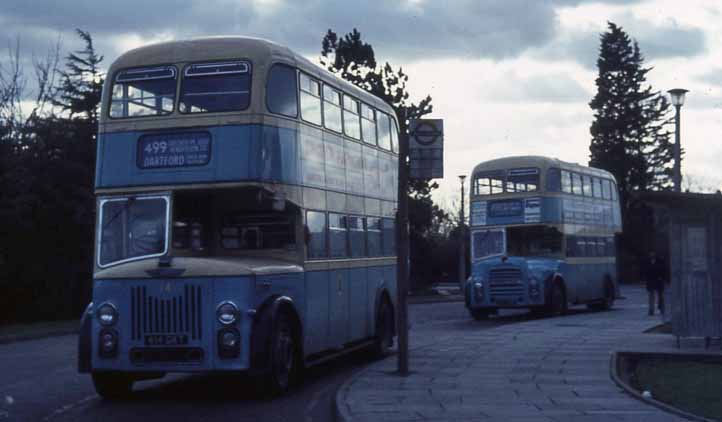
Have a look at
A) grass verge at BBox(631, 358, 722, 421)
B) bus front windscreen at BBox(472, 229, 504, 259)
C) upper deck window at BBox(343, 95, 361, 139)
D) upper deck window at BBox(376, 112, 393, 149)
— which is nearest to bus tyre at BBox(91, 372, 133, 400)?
upper deck window at BBox(343, 95, 361, 139)

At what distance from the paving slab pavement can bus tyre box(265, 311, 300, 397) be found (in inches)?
29.1

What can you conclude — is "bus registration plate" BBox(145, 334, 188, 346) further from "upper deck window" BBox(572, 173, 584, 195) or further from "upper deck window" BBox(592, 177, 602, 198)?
"upper deck window" BBox(592, 177, 602, 198)

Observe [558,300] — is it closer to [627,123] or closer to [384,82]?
[384,82]

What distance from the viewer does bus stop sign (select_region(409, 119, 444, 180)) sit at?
1622 cm

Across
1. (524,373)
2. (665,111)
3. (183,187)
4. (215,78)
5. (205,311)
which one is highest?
(665,111)

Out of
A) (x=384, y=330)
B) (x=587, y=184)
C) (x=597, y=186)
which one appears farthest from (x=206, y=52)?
(x=597, y=186)

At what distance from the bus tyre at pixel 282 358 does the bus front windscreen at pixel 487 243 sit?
17.7m

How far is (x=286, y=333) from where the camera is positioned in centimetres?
1388

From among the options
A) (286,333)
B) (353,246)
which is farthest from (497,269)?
(286,333)

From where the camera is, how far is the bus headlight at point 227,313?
41.9 ft

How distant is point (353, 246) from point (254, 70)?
483 centimetres

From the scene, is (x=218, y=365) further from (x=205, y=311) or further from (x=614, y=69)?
(x=614, y=69)

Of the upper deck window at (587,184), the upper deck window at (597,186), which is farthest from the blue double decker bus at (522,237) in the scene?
the upper deck window at (597,186)

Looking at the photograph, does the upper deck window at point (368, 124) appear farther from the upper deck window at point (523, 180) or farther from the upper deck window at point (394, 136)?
the upper deck window at point (523, 180)
